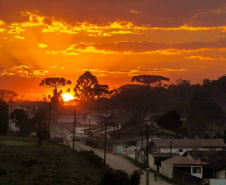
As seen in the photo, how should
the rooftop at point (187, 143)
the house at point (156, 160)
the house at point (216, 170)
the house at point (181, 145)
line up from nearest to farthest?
the house at point (216, 170) < the house at point (156, 160) < the house at point (181, 145) < the rooftop at point (187, 143)

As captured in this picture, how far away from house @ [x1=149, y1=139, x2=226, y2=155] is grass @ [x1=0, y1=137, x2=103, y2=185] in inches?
767

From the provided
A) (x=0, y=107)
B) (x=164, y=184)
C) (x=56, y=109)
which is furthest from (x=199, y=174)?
(x=56, y=109)

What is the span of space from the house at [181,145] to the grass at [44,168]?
19.5 metres

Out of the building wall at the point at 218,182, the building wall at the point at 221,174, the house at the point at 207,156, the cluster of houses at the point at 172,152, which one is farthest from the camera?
the house at the point at 207,156

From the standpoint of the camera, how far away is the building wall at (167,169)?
Result: 58362mm

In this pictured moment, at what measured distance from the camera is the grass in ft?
A: 147

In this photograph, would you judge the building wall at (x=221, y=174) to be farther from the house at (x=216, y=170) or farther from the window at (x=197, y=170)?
the window at (x=197, y=170)

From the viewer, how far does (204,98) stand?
142250 millimetres

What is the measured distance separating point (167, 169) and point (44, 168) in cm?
1804

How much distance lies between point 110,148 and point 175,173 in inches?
1544

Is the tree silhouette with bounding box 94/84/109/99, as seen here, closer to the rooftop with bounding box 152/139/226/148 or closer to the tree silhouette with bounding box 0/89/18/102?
the tree silhouette with bounding box 0/89/18/102

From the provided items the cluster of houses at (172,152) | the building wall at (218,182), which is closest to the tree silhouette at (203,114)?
the cluster of houses at (172,152)

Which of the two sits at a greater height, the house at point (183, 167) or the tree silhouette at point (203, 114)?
the tree silhouette at point (203, 114)

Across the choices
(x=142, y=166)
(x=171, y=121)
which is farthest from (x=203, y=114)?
(x=142, y=166)
